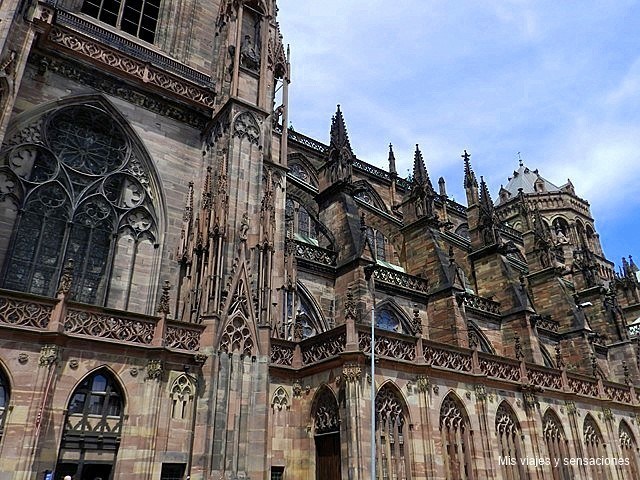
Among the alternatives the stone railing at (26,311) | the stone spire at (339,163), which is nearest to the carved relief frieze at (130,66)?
the stone spire at (339,163)

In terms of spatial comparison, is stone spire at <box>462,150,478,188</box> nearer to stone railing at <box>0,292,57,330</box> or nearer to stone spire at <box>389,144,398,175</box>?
stone spire at <box>389,144,398,175</box>

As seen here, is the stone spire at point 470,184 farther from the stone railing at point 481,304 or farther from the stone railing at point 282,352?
the stone railing at point 282,352

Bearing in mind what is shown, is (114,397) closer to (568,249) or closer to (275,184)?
(275,184)

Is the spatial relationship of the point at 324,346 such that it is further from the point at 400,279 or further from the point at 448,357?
the point at 400,279

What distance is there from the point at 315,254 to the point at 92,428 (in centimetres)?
1110

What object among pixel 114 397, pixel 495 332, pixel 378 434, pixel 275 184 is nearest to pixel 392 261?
pixel 495 332

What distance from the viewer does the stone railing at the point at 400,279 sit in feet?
72.0

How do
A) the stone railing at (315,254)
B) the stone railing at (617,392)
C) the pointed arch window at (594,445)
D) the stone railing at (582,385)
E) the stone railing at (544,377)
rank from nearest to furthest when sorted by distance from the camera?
the stone railing at (544,377) → the pointed arch window at (594,445) → the stone railing at (582,385) → the stone railing at (315,254) → the stone railing at (617,392)

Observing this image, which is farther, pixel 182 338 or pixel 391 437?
pixel 391 437

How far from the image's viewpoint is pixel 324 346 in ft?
44.9

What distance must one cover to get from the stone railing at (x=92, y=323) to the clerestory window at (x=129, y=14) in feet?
39.1

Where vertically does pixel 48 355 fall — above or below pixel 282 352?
below

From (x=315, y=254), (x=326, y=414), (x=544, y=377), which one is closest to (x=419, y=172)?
(x=315, y=254)

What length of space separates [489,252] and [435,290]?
6717 mm
